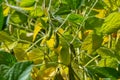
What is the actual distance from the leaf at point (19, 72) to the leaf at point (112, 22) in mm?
149

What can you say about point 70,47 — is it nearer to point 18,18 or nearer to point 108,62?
point 108,62

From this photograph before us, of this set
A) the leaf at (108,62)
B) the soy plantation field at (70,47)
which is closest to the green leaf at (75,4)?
the soy plantation field at (70,47)

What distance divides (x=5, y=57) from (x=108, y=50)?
17cm

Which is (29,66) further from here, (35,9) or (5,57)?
(35,9)

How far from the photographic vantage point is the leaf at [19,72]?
1.70 feet

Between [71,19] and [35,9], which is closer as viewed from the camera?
[71,19]

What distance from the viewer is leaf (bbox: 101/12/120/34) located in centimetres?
58

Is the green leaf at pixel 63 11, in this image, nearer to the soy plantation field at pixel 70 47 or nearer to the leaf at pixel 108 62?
the soy plantation field at pixel 70 47

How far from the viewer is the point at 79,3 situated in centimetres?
63

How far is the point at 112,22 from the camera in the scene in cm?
59

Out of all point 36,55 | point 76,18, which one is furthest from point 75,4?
point 36,55

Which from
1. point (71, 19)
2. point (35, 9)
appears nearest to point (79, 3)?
point (71, 19)

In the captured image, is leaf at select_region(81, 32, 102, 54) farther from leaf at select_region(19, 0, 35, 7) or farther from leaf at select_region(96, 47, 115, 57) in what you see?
leaf at select_region(19, 0, 35, 7)

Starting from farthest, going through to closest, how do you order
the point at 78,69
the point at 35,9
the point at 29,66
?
the point at 35,9, the point at 78,69, the point at 29,66
